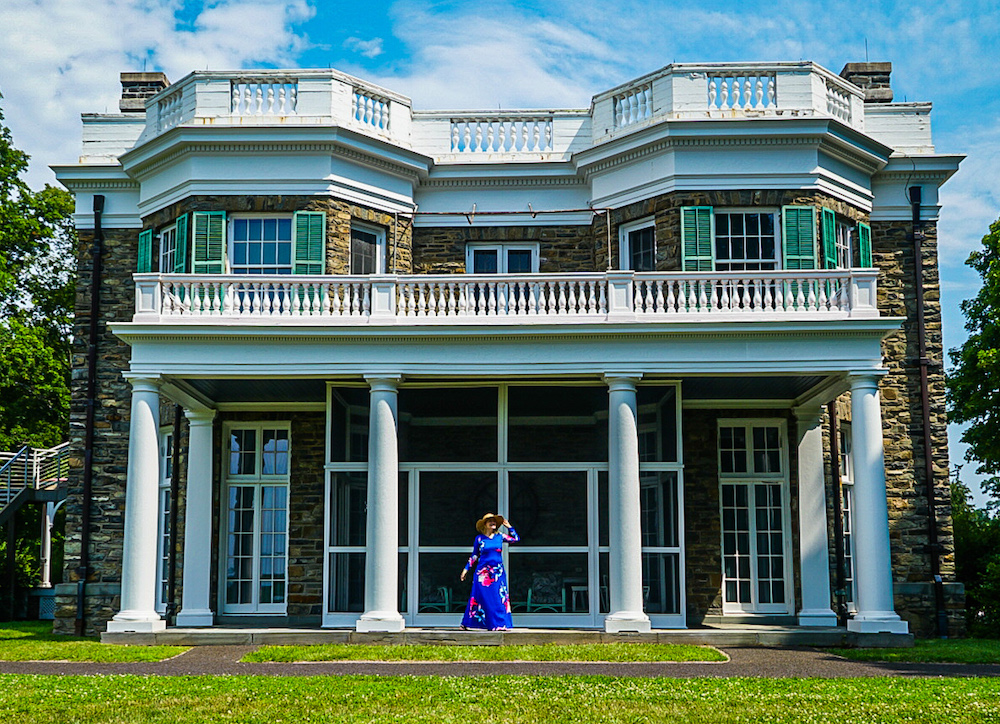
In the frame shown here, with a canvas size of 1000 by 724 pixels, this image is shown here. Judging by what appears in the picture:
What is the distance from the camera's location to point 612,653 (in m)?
14.9

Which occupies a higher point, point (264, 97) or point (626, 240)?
point (264, 97)

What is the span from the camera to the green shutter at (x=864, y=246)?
2065 cm

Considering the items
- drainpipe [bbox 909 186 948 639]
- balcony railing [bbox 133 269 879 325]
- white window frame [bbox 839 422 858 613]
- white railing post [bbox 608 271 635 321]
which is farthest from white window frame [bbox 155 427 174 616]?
drainpipe [bbox 909 186 948 639]

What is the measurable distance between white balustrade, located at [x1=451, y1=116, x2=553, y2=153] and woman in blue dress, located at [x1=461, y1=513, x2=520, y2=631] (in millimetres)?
7913

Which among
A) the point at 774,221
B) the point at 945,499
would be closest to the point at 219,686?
the point at 774,221

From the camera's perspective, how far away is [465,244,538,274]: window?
72.4 ft

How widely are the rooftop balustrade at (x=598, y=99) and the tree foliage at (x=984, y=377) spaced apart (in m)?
7.18

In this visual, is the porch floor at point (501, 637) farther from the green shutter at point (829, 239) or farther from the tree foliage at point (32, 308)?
the tree foliage at point (32, 308)

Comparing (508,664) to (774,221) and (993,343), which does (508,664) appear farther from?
(993,343)

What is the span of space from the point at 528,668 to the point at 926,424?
10.4 metres

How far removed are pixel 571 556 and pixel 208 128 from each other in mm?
9551

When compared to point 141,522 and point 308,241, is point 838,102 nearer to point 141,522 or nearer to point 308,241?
point 308,241

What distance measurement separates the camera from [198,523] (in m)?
19.6

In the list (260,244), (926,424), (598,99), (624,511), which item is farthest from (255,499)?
(926,424)
